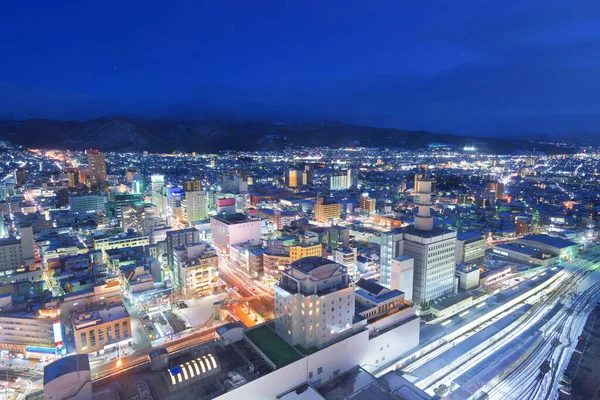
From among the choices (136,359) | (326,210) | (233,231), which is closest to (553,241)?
(326,210)

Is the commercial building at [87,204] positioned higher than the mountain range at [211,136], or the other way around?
the mountain range at [211,136]

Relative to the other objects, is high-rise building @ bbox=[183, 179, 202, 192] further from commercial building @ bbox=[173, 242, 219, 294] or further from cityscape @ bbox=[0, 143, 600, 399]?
commercial building @ bbox=[173, 242, 219, 294]

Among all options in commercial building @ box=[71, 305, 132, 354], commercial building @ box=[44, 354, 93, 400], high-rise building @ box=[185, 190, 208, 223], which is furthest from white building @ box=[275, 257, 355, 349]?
high-rise building @ box=[185, 190, 208, 223]

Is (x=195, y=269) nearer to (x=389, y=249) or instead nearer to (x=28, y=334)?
(x=28, y=334)

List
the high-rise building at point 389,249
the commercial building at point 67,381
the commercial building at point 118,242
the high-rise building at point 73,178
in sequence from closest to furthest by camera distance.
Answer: the commercial building at point 67,381 → the high-rise building at point 389,249 → the commercial building at point 118,242 → the high-rise building at point 73,178

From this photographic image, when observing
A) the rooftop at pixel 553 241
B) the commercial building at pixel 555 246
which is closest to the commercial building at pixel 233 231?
the commercial building at pixel 555 246

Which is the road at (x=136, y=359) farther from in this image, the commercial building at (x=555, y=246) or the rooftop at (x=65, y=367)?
the commercial building at (x=555, y=246)
